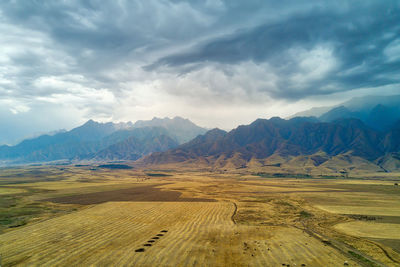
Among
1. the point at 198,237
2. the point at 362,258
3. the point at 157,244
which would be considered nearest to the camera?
the point at 362,258

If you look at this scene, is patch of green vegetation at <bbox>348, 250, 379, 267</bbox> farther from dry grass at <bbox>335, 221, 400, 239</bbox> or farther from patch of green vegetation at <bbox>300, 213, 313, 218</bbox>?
patch of green vegetation at <bbox>300, 213, 313, 218</bbox>

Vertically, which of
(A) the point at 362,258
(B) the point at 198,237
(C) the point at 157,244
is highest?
(C) the point at 157,244

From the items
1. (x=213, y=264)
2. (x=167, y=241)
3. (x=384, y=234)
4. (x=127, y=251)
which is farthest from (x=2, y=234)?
(x=384, y=234)

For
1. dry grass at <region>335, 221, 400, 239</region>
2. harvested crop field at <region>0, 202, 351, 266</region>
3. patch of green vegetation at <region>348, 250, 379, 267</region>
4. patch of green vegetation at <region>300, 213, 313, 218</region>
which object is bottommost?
patch of green vegetation at <region>300, 213, 313, 218</region>

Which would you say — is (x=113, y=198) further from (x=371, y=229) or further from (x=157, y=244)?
(x=371, y=229)

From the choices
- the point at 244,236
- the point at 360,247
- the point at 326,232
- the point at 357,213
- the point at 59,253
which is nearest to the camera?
the point at 59,253

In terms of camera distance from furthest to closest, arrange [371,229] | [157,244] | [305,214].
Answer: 1. [305,214]
2. [371,229]
3. [157,244]

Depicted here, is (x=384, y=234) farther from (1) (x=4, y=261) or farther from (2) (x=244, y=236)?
(1) (x=4, y=261)

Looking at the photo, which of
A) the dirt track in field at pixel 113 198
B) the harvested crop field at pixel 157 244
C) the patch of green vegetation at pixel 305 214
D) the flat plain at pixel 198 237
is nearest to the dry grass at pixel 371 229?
the flat plain at pixel 198 237

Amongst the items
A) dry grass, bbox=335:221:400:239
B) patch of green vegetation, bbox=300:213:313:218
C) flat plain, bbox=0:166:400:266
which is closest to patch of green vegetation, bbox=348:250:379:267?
flat plain, bbox=0:166:400:266

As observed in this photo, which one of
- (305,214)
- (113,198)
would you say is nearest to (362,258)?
(305,214)

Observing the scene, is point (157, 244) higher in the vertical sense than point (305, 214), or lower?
higher
